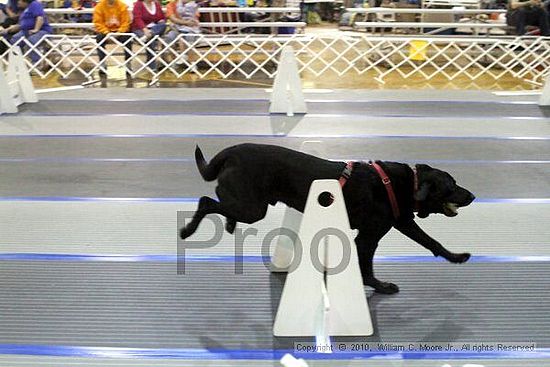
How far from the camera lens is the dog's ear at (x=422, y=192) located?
2.58 m

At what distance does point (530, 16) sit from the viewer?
32.8 ft

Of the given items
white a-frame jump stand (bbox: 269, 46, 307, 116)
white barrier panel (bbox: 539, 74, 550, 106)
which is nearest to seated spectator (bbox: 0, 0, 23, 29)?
white a-frame jump stand (bbox: 269, 46, 307, 116)

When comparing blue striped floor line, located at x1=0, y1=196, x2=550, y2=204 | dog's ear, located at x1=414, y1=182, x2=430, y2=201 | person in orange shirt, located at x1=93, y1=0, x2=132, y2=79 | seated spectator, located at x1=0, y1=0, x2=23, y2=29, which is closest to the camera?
dog's ear, located at x1=414, y1=182, x2=430, y2=201

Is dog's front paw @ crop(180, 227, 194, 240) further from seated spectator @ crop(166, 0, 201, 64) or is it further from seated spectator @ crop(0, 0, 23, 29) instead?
seated spectator @ crop(0, 0, 23, 29)

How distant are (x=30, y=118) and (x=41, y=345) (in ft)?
14.8

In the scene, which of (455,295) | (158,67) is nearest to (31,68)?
(158,67)

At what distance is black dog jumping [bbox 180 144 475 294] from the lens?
2.62 m

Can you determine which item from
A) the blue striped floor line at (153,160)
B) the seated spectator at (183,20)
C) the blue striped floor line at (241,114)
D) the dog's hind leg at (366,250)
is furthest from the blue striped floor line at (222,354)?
the seated spectator at (183,20)

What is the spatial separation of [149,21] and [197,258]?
721 centimetres

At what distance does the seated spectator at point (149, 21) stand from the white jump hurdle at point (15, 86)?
2.52 meters

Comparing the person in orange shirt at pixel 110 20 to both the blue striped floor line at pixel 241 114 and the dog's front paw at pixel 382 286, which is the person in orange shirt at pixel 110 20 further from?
the dog's front paw at pixel 382 286

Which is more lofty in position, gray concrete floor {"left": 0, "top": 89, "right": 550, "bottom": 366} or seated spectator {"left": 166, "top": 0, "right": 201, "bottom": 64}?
seated spectator {"left": 166, "top": 0, "right": 201, "bottom": 64}

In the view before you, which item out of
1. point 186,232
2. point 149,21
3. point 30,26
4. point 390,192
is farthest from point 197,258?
point 30,26

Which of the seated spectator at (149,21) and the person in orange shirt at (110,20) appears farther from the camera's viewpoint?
the seated spectator at (149,21)
